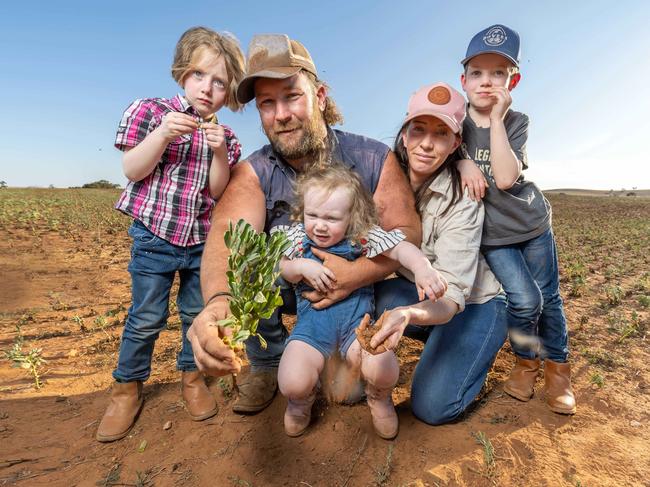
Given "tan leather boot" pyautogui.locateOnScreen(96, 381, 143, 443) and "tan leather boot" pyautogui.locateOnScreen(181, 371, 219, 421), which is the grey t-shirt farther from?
"tan leather boot" pyautogui.locateOnScreen(96, 381, 143, 443)

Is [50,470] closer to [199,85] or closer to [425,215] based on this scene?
[199,85]

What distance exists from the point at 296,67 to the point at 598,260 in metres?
7.24

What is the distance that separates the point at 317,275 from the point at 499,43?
1.78 m

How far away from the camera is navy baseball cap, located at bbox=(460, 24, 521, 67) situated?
8.66 feet

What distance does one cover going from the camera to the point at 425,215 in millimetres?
2848

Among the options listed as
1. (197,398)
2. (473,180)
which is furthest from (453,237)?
(197,398)

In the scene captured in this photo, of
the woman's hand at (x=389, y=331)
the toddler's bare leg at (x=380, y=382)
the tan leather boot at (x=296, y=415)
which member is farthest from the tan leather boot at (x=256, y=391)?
the woman's hand at (x=389, y=331)

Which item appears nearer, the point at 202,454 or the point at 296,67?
the point at 202,454

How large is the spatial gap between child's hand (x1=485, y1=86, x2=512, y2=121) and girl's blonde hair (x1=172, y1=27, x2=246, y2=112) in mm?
1568

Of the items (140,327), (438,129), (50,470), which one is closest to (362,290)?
(438,129)

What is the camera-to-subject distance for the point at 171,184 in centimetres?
277

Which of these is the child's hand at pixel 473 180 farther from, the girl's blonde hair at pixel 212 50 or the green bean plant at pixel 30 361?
the green bean plant at pixel 30 361

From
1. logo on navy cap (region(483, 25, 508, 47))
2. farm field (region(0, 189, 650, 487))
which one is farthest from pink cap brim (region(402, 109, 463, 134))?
farm field (region(0, 189, 650, 487))

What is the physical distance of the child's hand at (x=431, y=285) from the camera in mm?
2117
